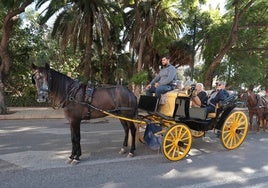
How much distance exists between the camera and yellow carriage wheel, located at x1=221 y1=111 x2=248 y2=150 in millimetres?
8978

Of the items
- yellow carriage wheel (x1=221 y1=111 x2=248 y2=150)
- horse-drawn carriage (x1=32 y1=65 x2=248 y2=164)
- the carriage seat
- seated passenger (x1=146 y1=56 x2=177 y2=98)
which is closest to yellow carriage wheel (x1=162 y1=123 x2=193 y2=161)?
horse-drawn carriage (x1=32 y1=65 x2=248 y2=164)

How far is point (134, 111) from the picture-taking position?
8.02 meters

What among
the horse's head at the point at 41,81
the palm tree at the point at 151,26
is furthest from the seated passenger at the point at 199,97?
the palm tree at the point at 151,26

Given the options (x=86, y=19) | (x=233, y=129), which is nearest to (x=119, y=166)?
(x=233, y=129)

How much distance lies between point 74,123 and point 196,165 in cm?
276

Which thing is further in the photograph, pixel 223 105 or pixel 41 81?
pixel 223 105

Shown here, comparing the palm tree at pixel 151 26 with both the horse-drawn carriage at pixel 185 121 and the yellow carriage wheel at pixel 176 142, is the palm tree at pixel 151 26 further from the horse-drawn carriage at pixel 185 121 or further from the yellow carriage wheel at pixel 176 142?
the yellow carriage wheel at pixel 176 142

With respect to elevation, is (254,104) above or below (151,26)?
below

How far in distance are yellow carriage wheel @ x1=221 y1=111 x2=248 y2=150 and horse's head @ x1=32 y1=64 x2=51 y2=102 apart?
4634 millimetres

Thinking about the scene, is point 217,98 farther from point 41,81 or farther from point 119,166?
point 41,81

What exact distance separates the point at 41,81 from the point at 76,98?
0.83 meters

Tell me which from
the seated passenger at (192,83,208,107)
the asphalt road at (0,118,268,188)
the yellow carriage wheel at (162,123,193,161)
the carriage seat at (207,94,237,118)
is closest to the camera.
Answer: the asphalt road at (0,118,268,188)

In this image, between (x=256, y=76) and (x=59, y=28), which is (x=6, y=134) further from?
(x=256, y=76)

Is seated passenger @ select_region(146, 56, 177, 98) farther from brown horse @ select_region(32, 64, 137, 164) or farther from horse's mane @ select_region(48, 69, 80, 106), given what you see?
horse's mane @ select_region(48, 69, 80, 106)
